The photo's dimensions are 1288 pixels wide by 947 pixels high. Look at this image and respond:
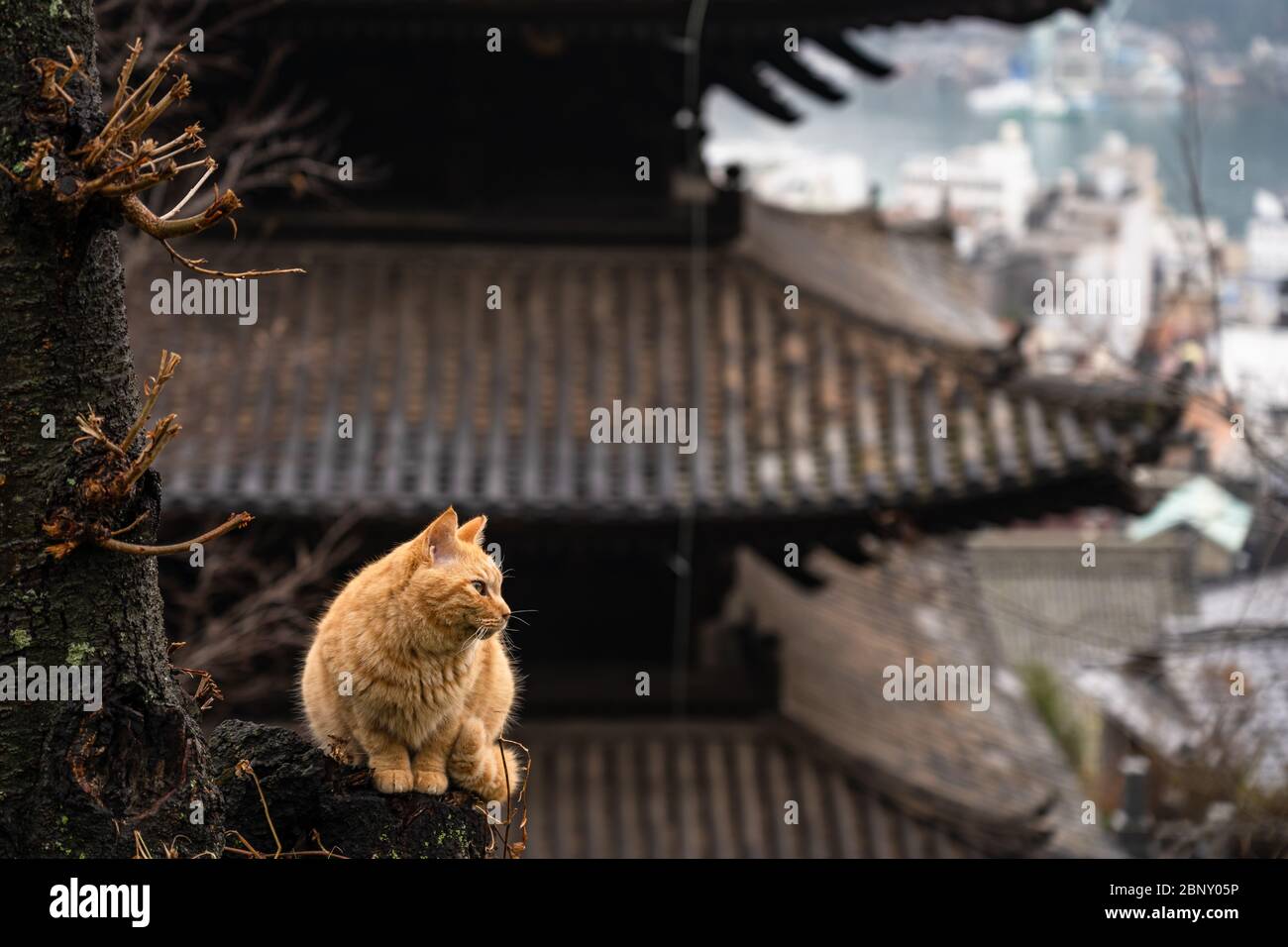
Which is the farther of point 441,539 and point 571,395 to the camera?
point 571,395

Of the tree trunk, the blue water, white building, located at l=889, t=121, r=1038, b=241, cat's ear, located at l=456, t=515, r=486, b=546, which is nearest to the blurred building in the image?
cat's ear, located at l=456, t=515, r=486, b=546

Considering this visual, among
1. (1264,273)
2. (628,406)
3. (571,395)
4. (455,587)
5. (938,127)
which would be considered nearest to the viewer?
(455,587)

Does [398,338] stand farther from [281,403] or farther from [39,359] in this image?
[39,359]

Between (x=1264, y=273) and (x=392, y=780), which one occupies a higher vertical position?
(x=1264, y=273)

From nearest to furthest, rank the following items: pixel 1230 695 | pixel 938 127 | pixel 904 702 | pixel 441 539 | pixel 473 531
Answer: pixel 441 539 < pixel 473 531 < pixel 904 702 < pixel 1230 695 < pixel 938 127

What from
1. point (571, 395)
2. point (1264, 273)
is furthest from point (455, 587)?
point (1264, 273)

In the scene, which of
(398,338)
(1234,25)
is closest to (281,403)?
(398,338)

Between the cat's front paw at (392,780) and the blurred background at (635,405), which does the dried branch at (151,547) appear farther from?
the blurred background at (635,405)

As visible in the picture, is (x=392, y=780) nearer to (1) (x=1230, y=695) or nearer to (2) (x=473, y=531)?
(2) (x=473, y=531)
